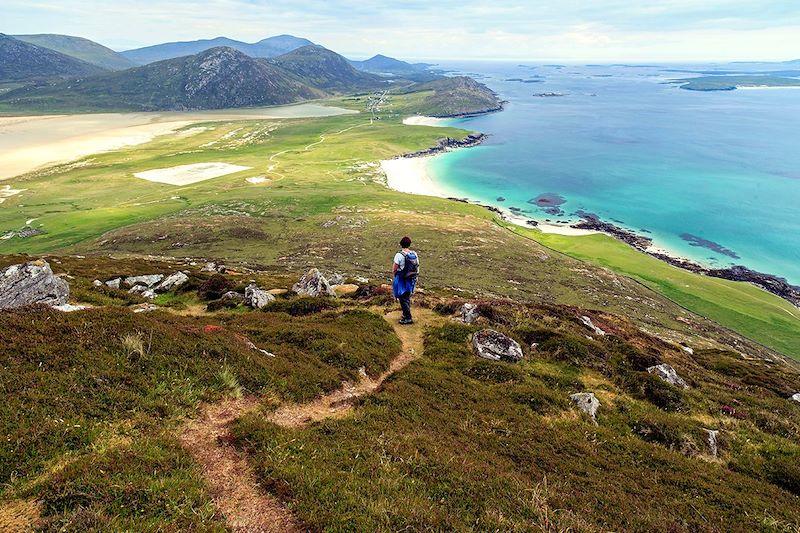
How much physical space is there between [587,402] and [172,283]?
34.1 meters

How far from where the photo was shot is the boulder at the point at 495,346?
75.8 ft

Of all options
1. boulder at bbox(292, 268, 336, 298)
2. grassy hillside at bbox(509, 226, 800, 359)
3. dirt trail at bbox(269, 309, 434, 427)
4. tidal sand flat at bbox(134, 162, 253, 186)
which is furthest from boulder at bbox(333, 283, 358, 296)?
tidal sand flat at bbox(134, 162, 253, 186)

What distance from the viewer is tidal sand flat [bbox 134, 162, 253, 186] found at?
154 metres

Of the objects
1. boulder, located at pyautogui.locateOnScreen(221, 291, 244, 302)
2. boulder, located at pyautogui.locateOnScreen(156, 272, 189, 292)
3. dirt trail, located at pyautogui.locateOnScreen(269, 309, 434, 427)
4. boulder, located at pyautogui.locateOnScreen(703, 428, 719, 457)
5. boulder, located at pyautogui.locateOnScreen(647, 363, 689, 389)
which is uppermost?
dirt trail, located at pyautogui.locateOnScreen(269, 309, 434, 427)

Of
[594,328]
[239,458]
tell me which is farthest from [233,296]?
[594,328]

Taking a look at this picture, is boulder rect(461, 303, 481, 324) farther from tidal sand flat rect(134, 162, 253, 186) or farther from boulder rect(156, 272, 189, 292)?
tidal sand flat rect(134, 162, 253, 186)

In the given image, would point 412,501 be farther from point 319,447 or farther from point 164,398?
point 164,398

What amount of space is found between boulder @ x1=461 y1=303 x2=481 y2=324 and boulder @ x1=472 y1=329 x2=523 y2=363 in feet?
11.2

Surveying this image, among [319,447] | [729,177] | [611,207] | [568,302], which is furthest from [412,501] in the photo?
[729,177]

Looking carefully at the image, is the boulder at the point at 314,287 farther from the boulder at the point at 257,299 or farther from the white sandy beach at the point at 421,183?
the white sandy beach at the point at 421,183

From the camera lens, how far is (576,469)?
13609mm

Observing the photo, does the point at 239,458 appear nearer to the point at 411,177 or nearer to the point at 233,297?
the point at 233,297

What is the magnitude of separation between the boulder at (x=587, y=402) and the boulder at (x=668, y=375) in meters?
7.90

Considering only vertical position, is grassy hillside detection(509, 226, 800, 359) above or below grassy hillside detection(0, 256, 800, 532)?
below
